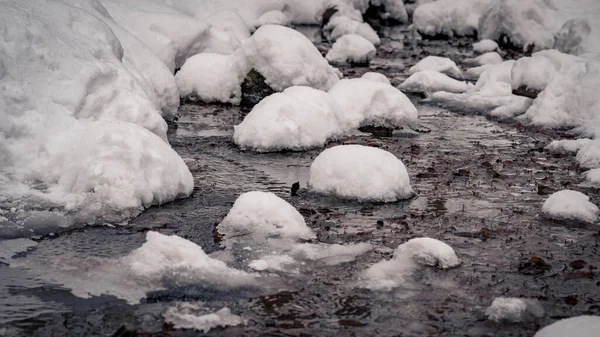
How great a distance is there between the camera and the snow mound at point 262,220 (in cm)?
575

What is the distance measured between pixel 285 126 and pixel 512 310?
4.53 metres

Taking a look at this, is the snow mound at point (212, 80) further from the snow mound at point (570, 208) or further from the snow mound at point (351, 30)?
the snow mound at point (351, 30)

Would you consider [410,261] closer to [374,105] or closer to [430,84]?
[374,105]

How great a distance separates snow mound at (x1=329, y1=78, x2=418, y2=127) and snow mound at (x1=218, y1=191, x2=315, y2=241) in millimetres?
4195

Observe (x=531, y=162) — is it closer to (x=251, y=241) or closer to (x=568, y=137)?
(x=568, y=137)

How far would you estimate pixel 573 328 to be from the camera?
4.06m

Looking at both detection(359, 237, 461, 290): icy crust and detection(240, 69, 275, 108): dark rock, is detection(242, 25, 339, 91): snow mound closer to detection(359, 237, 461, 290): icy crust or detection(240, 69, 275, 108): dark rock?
detection(240, 69, 275, 108): dark rock

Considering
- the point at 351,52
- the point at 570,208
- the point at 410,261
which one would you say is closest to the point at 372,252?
the point at 410,261

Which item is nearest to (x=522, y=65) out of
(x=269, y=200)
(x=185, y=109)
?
(x=185, y=109)

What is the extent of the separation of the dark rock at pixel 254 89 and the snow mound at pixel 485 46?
10072 mm

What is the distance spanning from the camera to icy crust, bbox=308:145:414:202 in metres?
6.79

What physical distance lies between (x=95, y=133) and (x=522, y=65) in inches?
308

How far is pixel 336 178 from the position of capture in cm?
690

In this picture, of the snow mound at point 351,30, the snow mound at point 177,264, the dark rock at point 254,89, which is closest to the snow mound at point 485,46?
the snow mound at point 351,30
